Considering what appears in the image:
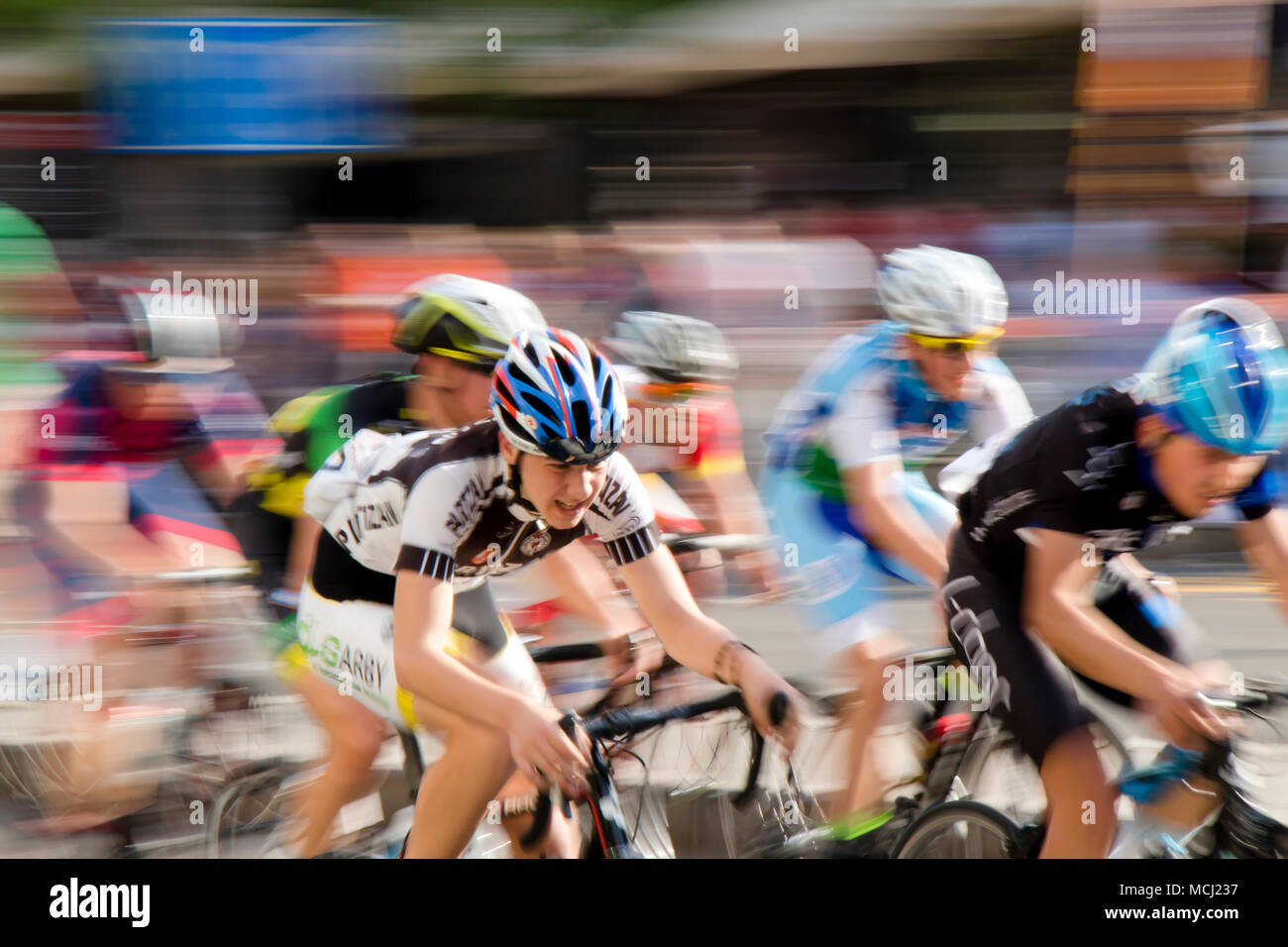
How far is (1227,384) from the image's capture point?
9.44 ft

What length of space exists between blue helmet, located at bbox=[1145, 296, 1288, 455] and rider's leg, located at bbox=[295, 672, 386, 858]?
6.45 ft

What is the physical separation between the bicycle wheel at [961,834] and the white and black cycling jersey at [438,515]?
41.7 inches

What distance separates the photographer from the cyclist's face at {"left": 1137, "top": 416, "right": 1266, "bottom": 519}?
2922mm

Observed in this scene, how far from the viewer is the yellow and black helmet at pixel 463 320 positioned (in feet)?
11.6

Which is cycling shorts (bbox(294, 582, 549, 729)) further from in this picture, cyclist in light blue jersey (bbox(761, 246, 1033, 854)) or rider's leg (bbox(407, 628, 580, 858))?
cyclist in light blue jersey (bbox(761, 246, 1033, 854))

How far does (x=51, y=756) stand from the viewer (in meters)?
3.91

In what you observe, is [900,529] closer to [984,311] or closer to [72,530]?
[984,311]

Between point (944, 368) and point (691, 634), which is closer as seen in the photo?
point (691, 634)

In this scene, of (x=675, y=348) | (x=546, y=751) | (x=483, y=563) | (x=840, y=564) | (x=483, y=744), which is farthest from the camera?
(x=675, y=348)

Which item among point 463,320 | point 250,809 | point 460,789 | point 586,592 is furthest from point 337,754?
point 463,320

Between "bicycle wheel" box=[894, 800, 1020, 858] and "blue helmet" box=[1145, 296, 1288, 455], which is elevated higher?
"blue helmet" box=[1145, 296, 1288, 455]

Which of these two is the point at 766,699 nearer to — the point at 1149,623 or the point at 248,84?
the point at 1149,623

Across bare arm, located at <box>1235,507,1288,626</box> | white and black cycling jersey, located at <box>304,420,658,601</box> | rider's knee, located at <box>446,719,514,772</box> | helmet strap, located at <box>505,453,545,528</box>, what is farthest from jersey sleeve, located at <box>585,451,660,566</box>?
bare arm, located at <box>1235,507,1288,626</box>

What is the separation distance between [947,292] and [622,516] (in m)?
1.22
